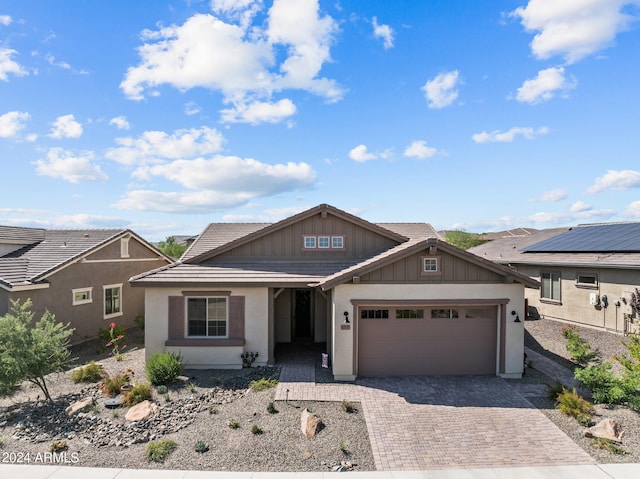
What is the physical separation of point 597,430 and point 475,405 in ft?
8.35

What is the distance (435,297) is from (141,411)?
8818 mm

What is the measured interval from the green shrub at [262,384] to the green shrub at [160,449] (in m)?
2.88

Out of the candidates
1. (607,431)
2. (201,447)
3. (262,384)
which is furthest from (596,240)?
(201,447)

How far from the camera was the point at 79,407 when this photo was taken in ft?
30.5

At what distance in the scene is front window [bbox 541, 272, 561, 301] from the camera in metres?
18.5

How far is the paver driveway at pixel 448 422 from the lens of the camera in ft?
23.7

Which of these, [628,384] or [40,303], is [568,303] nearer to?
[628,384]

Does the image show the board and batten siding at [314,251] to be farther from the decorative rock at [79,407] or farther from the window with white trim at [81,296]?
the window with white trim at [81,296]

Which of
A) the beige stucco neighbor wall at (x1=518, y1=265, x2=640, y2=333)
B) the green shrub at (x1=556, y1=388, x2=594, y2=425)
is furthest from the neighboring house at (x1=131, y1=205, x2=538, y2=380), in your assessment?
the beige stucco neighbor wall at (x1=518, y1=265, x2=640, y2=333)

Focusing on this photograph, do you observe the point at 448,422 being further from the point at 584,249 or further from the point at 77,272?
the point at 77,272

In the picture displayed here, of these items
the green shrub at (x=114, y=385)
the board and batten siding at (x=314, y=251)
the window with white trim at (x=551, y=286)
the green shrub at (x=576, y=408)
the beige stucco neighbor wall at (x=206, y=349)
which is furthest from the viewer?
the window with white trim at (x=551, y=286)

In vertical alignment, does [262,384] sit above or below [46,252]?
below

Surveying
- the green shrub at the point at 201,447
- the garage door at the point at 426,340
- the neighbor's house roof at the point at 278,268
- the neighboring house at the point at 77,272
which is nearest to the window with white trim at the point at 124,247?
the neighboring house at the point at 77,272

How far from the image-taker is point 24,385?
1144 cm
